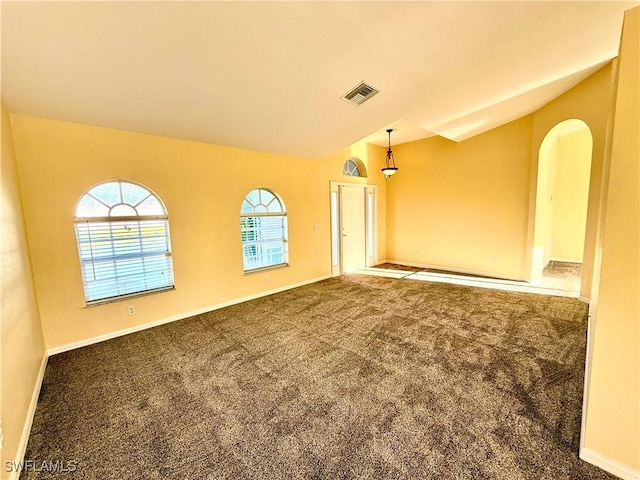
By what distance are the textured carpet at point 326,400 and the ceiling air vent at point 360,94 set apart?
2783 millimetres

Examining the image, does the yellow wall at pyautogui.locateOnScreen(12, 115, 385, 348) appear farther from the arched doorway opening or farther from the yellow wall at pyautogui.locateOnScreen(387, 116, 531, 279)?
the arched doorway opening

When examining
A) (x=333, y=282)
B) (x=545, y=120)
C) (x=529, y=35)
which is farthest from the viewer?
(x=333, y=282)

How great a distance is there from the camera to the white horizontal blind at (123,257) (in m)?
2.92

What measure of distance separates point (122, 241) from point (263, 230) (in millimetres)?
1940

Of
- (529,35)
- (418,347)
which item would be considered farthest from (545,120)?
(418,347)

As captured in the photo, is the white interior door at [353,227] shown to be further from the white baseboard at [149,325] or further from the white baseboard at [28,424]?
the white baseboard at [28,424]

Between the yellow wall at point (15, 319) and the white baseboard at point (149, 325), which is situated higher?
the yellow wall at point (15, 319)

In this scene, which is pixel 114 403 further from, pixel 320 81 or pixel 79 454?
pixel 320 81

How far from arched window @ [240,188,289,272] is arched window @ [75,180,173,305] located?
115cm

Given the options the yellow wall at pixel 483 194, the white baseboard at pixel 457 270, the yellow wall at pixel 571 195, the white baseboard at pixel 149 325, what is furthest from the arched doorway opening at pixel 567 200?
the white baseboard at pixel 149 325

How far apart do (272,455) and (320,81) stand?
319cm

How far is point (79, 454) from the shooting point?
5.02 ft

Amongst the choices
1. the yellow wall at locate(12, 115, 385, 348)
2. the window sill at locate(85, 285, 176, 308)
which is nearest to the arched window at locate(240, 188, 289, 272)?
the yellow wall at locate(12, 115, 385, 348)

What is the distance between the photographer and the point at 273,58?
2322 millimetres
